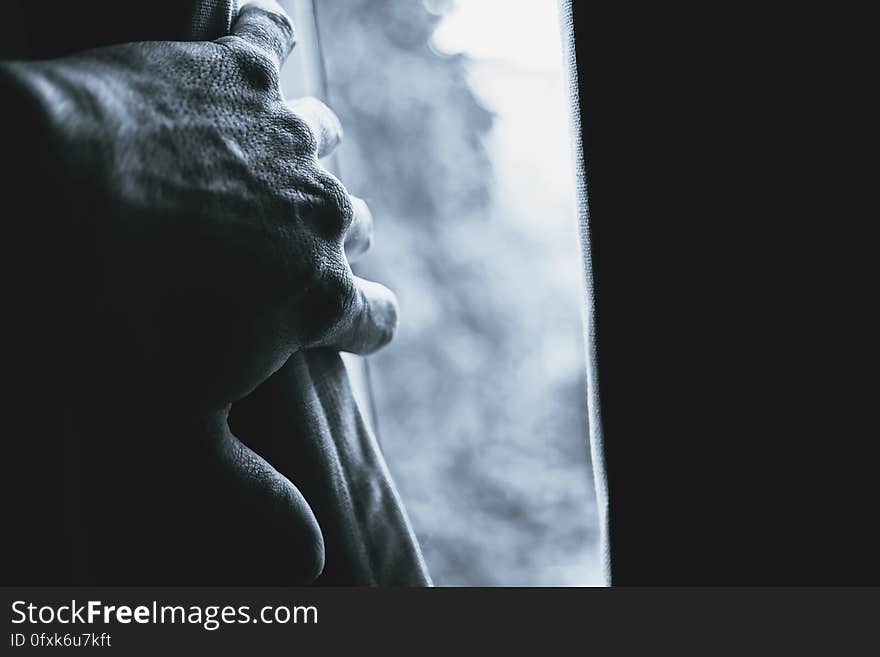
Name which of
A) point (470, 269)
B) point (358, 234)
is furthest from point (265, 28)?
point (470, 269)

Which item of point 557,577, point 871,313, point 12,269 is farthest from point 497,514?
point 12,269

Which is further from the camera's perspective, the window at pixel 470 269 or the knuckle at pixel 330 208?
the window at pixel 470 269

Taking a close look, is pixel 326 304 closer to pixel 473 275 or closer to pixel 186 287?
pixel 186 287

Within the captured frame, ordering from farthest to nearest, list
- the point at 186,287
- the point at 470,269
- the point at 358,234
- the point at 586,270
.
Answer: the point at 470,269 → the point at 358,234 → the point at 586,270 → the point at 186,287

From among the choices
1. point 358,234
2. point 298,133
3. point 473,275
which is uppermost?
point 298,133

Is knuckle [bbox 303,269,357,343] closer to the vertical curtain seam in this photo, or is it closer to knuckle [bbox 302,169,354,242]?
knuckle [bbox 302,169,354,242]

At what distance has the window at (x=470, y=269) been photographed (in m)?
0.88

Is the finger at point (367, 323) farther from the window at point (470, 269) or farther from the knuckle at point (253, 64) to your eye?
the window at point (470, 269)

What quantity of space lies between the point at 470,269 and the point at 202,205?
56cm

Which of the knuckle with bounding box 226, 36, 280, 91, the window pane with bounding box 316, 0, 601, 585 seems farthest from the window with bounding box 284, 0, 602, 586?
the knuckle with bounding box 226, 36, 280, 91

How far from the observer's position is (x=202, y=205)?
0.42 meters

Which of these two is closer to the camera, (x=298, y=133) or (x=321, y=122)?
(x=298, y=133)

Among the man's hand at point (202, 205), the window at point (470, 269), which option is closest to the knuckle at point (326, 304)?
the man's hand at point (202, 205)

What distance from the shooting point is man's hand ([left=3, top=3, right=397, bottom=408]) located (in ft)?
1.26
